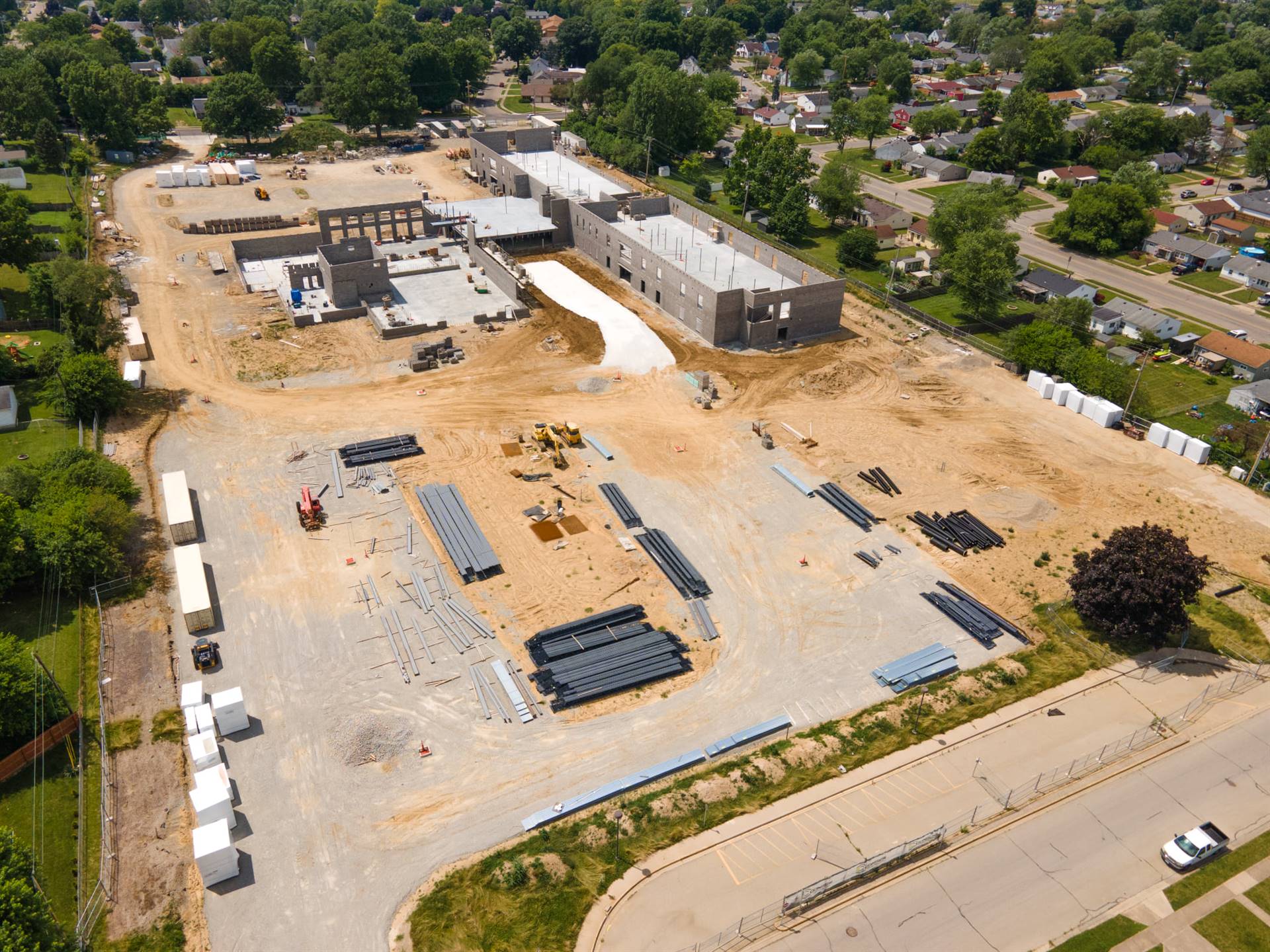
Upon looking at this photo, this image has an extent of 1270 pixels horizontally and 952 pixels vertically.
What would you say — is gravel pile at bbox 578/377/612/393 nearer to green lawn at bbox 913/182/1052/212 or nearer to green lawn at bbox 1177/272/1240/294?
green lawn at bbox 1177/272/1240/294

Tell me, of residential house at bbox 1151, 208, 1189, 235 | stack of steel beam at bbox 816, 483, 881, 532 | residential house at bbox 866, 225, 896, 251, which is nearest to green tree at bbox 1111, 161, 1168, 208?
residential house at bbox 1151, 208, 1189, 235

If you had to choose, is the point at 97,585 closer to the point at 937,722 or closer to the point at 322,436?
the point at 322,436

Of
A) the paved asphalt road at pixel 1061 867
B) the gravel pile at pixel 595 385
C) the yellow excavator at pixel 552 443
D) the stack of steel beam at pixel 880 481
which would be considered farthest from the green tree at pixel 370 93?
the paved asphalt road at pixel 1061 867

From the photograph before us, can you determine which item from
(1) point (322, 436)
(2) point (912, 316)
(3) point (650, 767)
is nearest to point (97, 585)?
(1) point (322, 436)

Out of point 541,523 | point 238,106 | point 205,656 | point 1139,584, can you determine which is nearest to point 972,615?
point 1139,584

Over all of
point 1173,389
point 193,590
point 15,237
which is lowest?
point 1173,389

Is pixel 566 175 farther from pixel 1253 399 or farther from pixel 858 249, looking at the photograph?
pixel 1253 399
